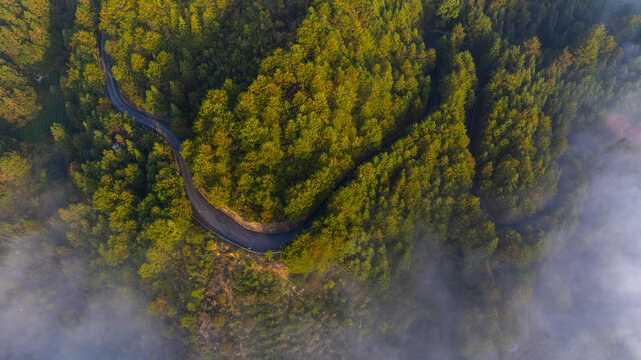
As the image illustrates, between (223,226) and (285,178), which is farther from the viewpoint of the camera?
(223,226)

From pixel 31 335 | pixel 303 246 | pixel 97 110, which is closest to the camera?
pixel 303 246

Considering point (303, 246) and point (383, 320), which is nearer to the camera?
point (303, 246)

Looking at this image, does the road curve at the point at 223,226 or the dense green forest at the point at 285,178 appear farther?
the road curve at the point at 223,226

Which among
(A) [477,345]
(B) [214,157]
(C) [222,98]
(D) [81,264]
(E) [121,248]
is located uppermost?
(C) [222,98]

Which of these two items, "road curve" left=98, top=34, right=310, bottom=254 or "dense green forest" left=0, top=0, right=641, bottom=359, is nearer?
"dense green forest" left=0, top=0, right=641, bottom=359

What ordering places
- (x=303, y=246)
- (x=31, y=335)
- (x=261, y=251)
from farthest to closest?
(x=31, y=335)
(x=261, y=251)
(x=303, y=246)

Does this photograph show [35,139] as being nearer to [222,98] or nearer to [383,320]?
[222,98]

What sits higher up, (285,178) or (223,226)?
(285,178)

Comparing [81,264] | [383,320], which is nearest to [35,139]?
[81,264]
